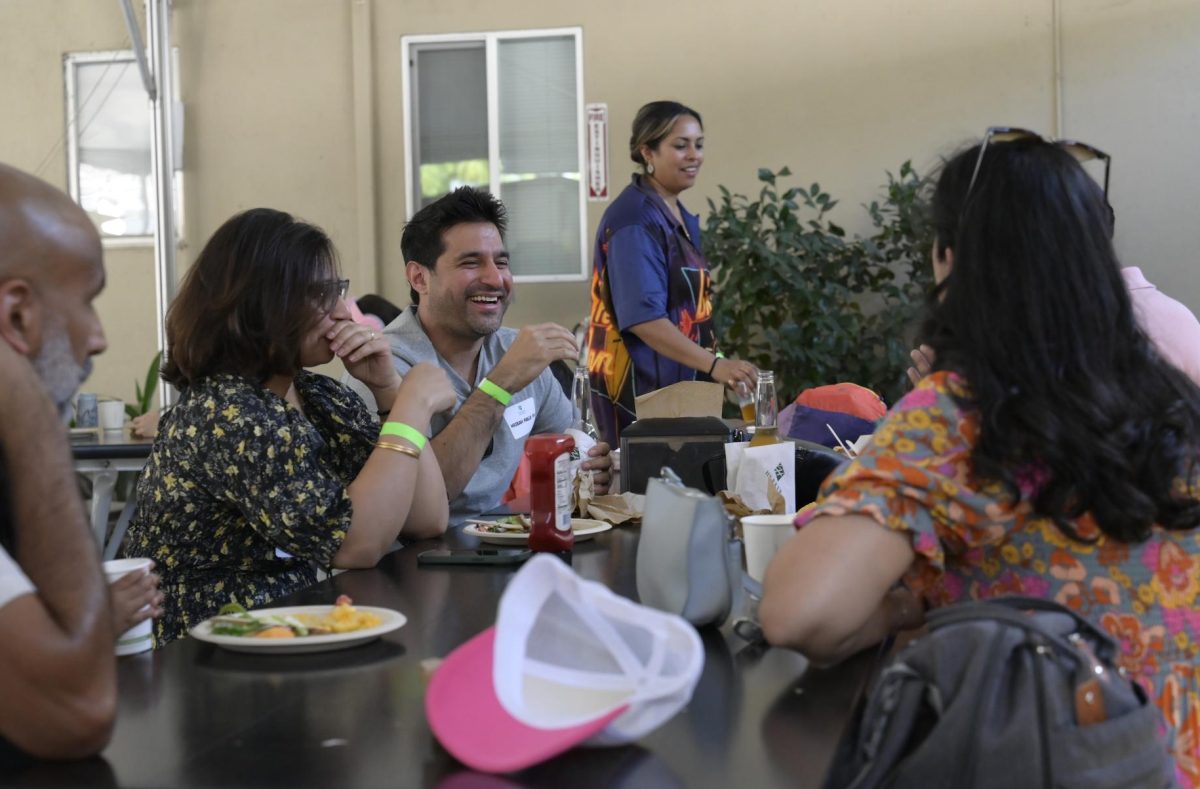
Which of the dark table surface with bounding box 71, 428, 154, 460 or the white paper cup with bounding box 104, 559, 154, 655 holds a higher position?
the white paper cup with bounding box 104, 559, 154, 655

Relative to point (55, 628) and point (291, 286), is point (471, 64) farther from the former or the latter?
point (55, 628)

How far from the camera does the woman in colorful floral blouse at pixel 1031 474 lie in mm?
1198

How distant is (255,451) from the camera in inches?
73.0

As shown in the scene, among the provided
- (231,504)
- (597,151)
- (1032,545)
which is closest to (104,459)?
(597,151)

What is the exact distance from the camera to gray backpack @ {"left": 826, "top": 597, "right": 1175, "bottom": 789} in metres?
1.01

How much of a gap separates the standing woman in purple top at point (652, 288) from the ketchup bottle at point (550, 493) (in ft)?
5.74

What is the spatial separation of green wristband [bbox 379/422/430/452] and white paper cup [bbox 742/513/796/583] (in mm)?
718

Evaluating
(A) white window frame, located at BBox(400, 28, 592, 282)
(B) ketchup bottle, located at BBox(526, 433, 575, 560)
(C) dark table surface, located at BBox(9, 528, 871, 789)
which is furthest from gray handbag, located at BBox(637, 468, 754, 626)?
(A) white window frame, located at BBox(400, 28, 592, 282)

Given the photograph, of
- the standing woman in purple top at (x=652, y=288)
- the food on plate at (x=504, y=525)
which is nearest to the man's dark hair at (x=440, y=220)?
the standing woman in purple top at (x=652, y=288)

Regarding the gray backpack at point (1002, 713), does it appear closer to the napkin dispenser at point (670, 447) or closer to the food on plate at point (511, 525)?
the food on plate at point (511, 525)

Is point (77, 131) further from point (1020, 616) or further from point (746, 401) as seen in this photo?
point (1020, 616)

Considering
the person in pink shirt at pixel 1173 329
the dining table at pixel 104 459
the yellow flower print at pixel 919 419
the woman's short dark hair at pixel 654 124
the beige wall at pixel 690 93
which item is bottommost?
the dining table at pixel 104 459

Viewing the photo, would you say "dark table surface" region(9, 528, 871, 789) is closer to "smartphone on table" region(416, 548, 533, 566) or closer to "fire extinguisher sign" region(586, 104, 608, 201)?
"smartphone on table" region(416, 548, 533, 566)

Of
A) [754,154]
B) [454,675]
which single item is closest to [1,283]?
[454,675]
